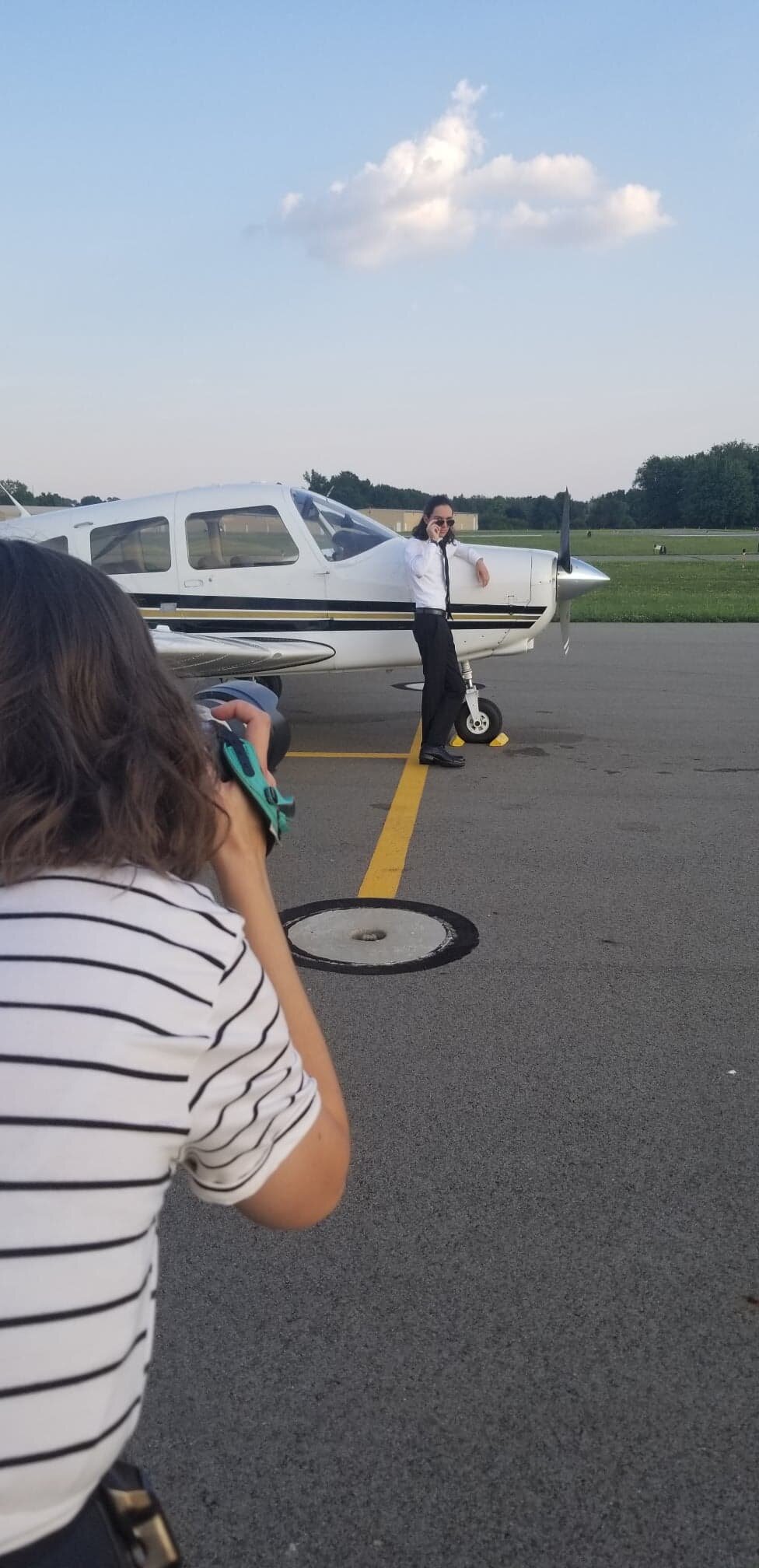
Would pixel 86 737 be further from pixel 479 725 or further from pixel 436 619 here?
→ pixel 479 725

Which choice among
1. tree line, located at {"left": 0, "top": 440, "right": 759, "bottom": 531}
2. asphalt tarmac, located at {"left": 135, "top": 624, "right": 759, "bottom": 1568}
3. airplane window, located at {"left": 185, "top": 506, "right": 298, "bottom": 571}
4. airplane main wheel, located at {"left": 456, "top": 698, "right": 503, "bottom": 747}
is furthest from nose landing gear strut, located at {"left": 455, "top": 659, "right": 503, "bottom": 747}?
tree line, located at {"left": 0, "top": 440, "right": 759, "bottom": 531}

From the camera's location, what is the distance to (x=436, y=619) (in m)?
8.00

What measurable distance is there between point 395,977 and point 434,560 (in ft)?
14.3

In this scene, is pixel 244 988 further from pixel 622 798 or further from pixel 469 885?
pixel 622 798

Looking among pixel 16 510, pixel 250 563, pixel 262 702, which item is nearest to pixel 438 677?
pixel 250 563

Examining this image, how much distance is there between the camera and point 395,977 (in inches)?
172

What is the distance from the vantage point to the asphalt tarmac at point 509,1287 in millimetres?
2018

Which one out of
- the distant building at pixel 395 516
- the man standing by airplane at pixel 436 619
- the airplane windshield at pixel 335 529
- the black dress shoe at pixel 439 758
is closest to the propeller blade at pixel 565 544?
the man standing by airplane at pixel 436 619

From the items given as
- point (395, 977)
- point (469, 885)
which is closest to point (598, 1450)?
point (395, 977)

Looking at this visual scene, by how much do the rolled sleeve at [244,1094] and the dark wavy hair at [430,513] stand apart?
7.11 meters

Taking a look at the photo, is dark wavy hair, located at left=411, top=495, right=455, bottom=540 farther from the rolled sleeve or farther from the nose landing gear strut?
the rolled sleeve

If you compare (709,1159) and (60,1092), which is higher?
(60,1092)

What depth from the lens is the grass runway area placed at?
20047 mm

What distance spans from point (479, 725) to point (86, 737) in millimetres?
7725
